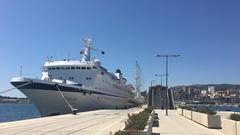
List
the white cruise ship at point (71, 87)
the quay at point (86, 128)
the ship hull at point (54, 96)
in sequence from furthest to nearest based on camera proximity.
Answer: the white cruise ship at point (71, 87) < the ship hull at point (54, 96) < the quay at point (86, 128)

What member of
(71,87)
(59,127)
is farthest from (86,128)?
(71,87)

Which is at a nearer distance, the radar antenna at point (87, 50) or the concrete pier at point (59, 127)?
the concrete pier at point (59, 127)

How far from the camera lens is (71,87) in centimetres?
4809

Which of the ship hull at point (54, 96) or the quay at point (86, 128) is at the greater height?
the ship hull at point (54, 96)

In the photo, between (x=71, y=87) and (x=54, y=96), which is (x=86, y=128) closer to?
(x=54, y=96)

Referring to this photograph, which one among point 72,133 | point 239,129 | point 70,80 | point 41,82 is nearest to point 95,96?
point 70,80

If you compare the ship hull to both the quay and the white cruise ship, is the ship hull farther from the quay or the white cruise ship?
the quay

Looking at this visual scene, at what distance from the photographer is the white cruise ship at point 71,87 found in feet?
143

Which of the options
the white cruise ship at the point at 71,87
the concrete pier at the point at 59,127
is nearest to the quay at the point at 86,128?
the concrete pier at the point at 59,127

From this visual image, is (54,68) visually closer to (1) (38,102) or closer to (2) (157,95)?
(1) (38,102)

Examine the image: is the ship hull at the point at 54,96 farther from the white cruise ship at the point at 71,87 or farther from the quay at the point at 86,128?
the quay at the point at 86,128

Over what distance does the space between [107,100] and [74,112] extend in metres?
21.5

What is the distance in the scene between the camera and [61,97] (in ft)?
151

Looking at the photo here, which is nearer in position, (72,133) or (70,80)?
(72,133)
